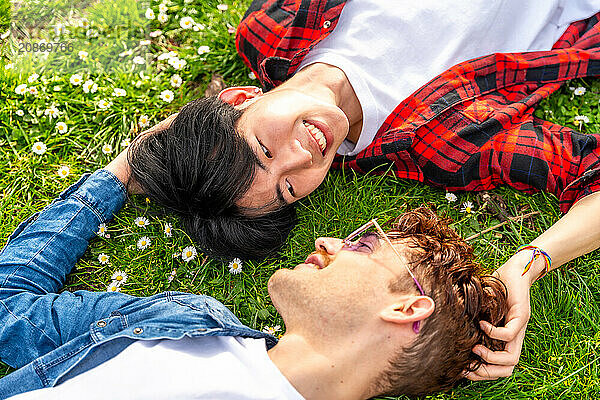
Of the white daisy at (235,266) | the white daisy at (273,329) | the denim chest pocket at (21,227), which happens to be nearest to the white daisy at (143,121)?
the denim chest pocket at (21,227)

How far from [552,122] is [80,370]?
11.6ft

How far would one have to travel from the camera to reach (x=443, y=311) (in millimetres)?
2814

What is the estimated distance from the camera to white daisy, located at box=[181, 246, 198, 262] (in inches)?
151

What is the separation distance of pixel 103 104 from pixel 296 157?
70.7 inches

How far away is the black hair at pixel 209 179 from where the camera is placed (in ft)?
11.1

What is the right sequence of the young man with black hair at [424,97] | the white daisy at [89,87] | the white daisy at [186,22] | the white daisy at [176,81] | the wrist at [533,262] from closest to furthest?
1. the wrist at [533,262]
2. the young man with black hair at [424,97]
3. the white daisy at [89,87]
4. the white daisy at [176,81]
5. the white daisy at [186,22]

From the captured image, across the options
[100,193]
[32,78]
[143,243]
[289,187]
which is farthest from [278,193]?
[32,78]

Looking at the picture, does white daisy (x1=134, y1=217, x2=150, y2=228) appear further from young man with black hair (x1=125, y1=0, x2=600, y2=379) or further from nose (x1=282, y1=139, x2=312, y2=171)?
nose (x1=282, y1=139, x2=312, y2=171)

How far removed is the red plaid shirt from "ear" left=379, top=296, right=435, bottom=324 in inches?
53.0

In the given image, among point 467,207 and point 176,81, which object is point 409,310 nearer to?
point 467,207

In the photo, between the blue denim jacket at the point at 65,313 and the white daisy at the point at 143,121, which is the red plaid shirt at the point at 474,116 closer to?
the white daisy at the point at 143,121

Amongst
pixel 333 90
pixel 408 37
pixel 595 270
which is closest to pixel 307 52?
pixel 333 90

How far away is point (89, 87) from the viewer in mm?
4383

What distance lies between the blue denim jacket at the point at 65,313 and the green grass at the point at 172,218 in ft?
1.10
